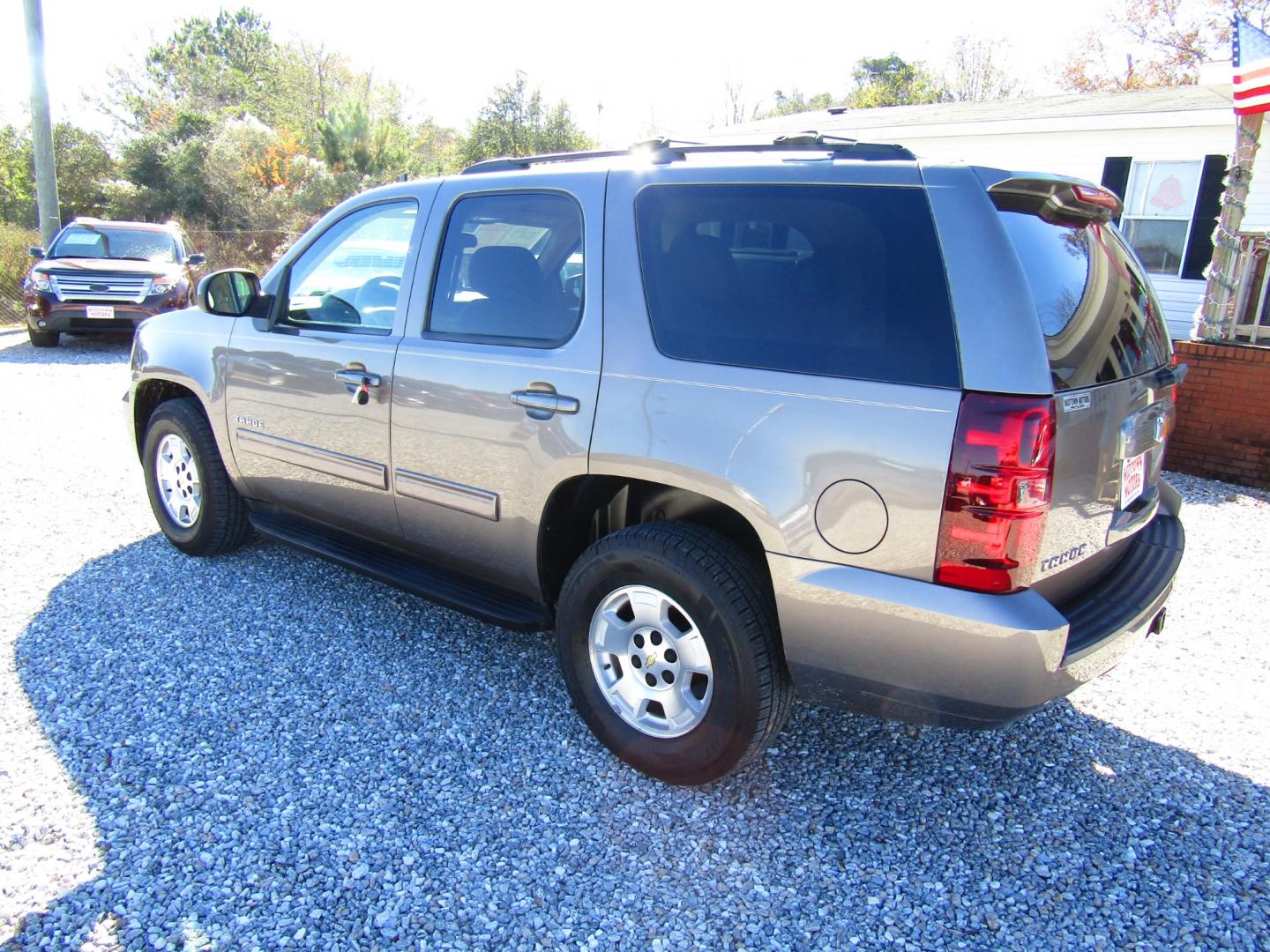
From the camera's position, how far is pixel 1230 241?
24.7 feet

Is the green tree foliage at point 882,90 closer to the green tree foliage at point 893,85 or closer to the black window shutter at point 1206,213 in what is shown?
the green tree foliage at point 893,85

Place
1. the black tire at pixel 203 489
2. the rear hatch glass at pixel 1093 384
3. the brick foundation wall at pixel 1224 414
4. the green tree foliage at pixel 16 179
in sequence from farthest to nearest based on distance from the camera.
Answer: the green tree foliage at pixel 16 179 → the brick foundation wall at pixel 1224 414 → the black tire at pixel 203 489 → the rear hatch glass at pixel 1093 384

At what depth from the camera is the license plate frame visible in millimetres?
2572

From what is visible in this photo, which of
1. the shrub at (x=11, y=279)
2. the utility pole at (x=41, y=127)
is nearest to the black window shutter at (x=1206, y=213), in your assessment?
the utility pole at (x=41, y=127)

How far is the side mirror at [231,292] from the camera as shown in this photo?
3.96 meters

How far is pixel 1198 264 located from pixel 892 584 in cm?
1185

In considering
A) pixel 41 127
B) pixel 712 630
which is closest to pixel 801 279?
pixel 712 630

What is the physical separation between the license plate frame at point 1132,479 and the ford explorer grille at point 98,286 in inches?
475

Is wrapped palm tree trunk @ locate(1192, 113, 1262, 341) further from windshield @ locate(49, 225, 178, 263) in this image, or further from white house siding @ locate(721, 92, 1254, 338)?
windshield @ locate(49, 225, 178, 263)

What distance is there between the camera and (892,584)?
7.41 ft

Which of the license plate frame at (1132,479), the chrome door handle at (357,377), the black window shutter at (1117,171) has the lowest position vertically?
the license plate frame at (1132,479)

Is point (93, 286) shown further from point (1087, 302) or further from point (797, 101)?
point (797, 101)

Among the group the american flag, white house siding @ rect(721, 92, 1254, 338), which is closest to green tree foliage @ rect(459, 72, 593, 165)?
white house siding @ rect(721, 92, 1254, 338)

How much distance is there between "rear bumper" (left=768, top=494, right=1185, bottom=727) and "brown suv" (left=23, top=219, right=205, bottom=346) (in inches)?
448
